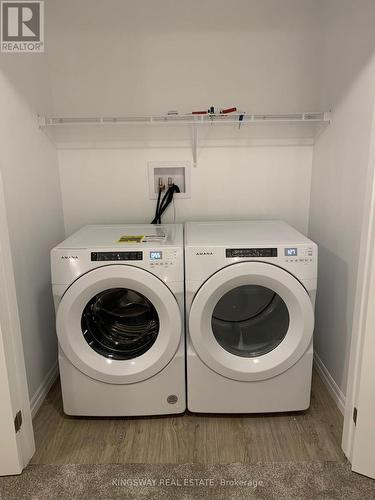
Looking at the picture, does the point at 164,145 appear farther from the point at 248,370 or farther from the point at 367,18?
the point at 248,370

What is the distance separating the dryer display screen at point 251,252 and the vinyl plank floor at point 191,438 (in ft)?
2.85

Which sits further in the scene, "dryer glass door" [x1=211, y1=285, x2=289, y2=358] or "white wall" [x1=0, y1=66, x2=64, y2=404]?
"dryer glass door" [x1=211, y1=285, x2=289, y2=358]

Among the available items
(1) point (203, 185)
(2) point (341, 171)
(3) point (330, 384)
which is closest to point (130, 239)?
(1) point (203, 185)

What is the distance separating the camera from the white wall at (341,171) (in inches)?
62.1

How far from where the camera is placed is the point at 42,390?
197 cm

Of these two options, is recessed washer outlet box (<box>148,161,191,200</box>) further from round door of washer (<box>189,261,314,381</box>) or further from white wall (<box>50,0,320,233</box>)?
round door of washer (<box>189,261,314,381</box>)

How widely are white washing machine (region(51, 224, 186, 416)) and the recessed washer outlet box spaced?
1.33 feet

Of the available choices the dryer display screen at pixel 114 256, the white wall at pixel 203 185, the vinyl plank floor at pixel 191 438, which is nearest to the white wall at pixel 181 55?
the white wall at pixel 203 185

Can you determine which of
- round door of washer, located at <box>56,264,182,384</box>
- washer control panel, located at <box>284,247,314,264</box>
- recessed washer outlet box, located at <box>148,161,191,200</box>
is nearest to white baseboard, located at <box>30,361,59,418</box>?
round door of washer, located at <box>56,264,182,384</box>

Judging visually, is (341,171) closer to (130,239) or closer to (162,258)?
(162,258)

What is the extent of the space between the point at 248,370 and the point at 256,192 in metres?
1.08

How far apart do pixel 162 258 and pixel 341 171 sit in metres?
1.01

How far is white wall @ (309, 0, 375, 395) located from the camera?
62.1 inches

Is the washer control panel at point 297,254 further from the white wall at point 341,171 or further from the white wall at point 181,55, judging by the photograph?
the white wall at point 181,55
